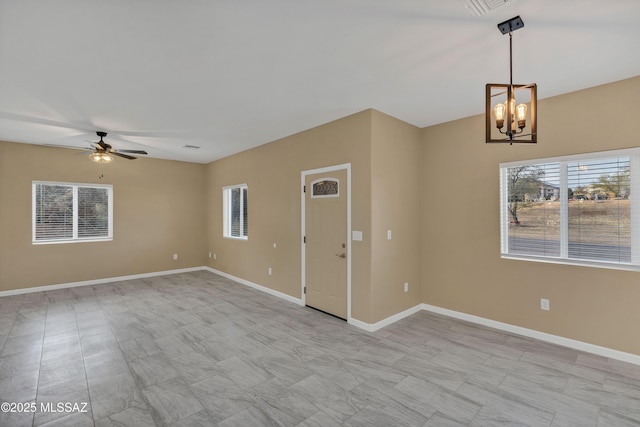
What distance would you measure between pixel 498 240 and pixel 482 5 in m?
2.89

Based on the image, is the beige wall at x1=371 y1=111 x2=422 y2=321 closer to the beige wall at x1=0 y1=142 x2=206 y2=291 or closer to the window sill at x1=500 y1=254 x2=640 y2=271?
the window sill at x1=500 y1=254 x2=640 y2=271

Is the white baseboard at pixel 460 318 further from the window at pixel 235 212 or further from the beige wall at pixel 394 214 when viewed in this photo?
the window at pixel 235 212

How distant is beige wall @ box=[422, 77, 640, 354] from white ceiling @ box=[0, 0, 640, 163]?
0.97ft

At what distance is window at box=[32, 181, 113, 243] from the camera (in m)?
5.72

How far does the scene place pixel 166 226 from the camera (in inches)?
283

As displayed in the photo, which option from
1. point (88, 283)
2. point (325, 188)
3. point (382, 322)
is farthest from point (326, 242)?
point (88, 283)

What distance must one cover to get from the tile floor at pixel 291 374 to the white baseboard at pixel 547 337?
0.31ft

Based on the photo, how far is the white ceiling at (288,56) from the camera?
1.98 meters

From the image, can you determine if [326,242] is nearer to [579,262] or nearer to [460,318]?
[460,318]

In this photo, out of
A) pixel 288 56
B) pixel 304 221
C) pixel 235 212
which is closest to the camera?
pixel 288 56

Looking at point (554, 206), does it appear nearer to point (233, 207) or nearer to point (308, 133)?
point (308, 133)

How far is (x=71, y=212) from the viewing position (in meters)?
6.07

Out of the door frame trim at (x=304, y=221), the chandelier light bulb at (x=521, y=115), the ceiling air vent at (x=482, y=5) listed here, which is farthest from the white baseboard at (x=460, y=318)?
the ceiling air vent at (x=482, y=5)

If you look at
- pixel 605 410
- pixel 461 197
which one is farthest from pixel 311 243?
pixel 605 410
